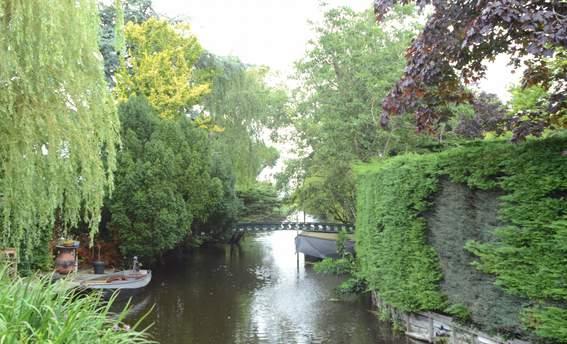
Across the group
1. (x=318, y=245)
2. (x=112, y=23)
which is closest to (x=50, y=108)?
(x=318, y=245)

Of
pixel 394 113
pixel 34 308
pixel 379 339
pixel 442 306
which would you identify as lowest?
pixel 379 339

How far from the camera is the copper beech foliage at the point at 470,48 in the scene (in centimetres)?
435

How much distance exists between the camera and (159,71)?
67.8 ft

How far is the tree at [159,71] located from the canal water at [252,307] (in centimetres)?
683

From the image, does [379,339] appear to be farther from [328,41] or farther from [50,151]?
[328,41]

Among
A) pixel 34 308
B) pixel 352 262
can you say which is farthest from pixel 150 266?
pixel 34 308

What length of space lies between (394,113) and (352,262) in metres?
11.2

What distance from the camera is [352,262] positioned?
661 inches

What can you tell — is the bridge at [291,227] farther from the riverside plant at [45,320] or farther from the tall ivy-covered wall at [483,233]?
the riverside plant at [45,320]

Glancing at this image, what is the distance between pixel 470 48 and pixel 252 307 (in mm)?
8649

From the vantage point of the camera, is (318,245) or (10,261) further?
(318,245)

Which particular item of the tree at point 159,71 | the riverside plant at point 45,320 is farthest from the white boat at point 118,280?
the riverside plant at point 45,320

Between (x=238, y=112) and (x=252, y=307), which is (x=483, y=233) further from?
(x=238, y=112)

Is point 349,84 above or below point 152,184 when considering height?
above
